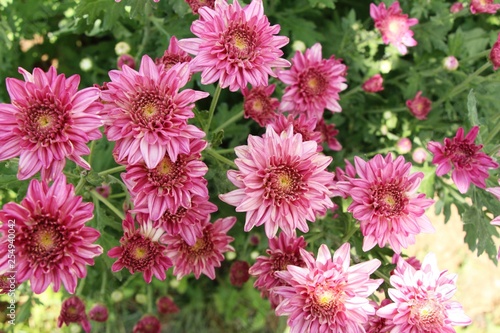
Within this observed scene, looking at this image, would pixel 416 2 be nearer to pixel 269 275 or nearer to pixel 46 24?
pixel 269 275

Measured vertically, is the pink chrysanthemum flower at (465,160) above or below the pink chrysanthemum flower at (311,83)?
below

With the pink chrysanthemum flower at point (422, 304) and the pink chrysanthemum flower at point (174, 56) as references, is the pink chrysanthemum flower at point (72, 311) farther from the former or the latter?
the pink chrysanthemum flower at point (422, 304)

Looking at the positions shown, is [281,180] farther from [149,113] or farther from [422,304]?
[422,304]

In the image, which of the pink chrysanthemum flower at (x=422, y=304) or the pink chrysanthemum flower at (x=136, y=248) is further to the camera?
the pink chrysanthemum flower at (x=136, y=248)

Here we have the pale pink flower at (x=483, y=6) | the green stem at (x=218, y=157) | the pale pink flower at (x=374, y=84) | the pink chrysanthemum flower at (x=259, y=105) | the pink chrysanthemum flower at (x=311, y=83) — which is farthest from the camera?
the pale pink flower at (x=374, y=84)

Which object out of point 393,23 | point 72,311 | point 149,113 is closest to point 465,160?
point 393,23

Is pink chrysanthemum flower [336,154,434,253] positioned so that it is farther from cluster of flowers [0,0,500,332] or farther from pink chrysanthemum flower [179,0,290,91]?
pink chrysanthemum flower [179,0,290,91]

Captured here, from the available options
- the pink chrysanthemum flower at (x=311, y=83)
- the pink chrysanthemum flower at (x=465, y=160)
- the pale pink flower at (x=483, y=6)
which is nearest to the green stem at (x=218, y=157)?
the pink chrysanthemum flower at (x=311, y=83)

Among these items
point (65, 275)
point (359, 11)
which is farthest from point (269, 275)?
point (359, 11)

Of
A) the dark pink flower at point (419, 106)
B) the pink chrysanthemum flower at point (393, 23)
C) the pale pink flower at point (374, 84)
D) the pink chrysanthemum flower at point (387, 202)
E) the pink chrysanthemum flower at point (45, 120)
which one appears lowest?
the pink chrysanthemum flower at point (387, 202)

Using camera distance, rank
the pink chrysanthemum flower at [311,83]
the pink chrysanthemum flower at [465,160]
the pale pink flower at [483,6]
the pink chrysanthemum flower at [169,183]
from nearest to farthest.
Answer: the pink chrysanthemum flower at [169,183]
the pink chrysanthemum flower at [465,160]
the pink chrysanthemum flower at [311,83]
the pale pink flower at [483,6]
